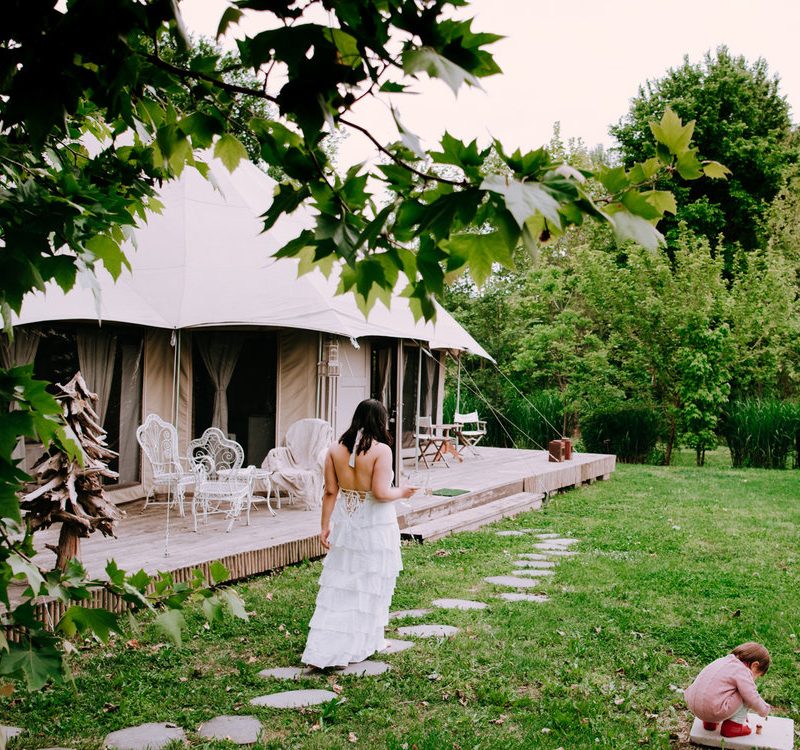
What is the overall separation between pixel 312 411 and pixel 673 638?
20.9ft

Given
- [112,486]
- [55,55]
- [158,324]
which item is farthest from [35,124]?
[112,486]

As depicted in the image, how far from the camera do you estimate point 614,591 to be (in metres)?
6.81

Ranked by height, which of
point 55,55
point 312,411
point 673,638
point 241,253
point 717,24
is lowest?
point 673,638

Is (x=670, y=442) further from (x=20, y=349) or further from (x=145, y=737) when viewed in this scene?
(x=145, y=737)

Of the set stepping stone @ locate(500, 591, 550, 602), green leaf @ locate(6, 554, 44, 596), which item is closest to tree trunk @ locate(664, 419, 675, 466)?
stepping stone @ locate(500, 591, 550, 602)

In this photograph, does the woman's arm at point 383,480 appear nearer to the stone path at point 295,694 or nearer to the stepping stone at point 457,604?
the stone path at point 295,694

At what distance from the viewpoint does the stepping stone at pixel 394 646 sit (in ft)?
16.9

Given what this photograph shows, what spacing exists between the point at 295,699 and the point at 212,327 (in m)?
6.67

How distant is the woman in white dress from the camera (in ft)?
16.4

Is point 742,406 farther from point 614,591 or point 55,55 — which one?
point 55,55

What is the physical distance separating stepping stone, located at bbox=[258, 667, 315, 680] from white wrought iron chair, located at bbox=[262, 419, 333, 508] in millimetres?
4732

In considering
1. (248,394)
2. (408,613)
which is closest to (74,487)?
(408,613)

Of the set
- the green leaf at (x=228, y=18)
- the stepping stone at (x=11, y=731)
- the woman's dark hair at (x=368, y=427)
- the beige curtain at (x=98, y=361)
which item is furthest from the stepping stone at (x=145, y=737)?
the beige curtain at (x=98, y=361)

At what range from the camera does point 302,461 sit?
10.2 meters
